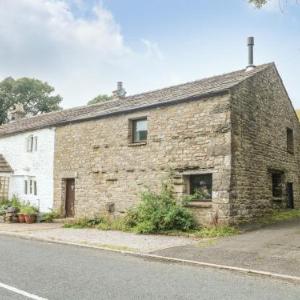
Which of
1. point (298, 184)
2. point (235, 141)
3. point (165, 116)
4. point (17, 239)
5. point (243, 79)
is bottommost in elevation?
point (17, 239)

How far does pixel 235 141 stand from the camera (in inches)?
574

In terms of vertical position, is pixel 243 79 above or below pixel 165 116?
above

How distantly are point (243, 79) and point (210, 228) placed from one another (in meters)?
6.12

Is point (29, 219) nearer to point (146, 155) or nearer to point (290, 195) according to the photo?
point (146, 155)

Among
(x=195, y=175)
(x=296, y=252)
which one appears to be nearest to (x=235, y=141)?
(x=195, y=175)

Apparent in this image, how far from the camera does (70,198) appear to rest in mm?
20406

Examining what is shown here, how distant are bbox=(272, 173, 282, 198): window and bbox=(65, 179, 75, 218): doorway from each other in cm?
1000

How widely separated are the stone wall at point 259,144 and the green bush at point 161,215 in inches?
69.5

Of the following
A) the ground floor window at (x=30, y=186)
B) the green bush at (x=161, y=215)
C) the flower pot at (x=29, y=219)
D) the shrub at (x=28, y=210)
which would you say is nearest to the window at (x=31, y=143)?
the ground floor window at (x=30, y=186)

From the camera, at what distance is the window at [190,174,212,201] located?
585 inches

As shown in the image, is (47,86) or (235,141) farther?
(47,86)

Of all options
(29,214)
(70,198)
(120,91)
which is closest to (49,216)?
(29,214)

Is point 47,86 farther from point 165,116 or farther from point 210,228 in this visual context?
point 210,228

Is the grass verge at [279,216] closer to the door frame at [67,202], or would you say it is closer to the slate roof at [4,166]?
the door frame at [67,202]
